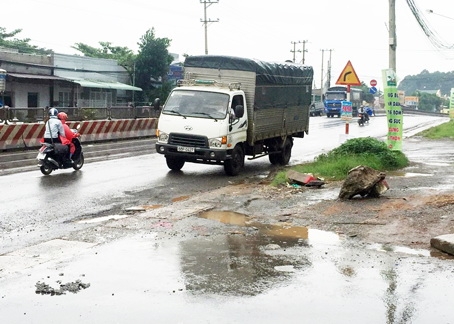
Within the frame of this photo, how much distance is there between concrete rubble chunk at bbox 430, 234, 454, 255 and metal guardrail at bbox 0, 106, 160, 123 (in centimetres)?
1707

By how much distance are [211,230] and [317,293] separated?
3.11 m

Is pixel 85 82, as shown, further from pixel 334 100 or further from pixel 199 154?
pixel 199 154

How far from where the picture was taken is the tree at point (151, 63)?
2106 inches

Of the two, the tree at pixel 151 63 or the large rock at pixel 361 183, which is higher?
the tree at pixel 151 63

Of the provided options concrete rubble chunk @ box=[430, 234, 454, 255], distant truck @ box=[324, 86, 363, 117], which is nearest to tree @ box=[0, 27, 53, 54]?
distant truck @ box=[324, 86, 363, 117]

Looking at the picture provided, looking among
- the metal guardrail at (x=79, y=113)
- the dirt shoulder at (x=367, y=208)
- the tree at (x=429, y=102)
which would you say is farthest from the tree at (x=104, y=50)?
the tree at (x=429, y=102)

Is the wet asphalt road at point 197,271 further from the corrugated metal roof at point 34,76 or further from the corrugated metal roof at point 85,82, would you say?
the corrugated metal roof at point 85,82

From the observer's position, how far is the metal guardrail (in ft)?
79.3

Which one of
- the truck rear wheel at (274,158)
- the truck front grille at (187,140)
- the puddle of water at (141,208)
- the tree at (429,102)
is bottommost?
the puddle of water at (141,208)

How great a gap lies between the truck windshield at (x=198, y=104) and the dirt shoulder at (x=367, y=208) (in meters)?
2.15

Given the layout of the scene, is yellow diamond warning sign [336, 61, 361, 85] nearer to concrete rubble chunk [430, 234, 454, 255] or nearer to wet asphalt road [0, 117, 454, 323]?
wet asphalt road [0, 117, 454, 323]

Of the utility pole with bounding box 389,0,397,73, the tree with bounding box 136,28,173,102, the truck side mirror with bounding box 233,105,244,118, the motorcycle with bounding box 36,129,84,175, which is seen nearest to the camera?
the motorcycle with bounding box 36,129,84,175

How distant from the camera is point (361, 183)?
430 inches

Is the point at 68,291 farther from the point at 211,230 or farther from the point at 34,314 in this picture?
the point at 211,230
